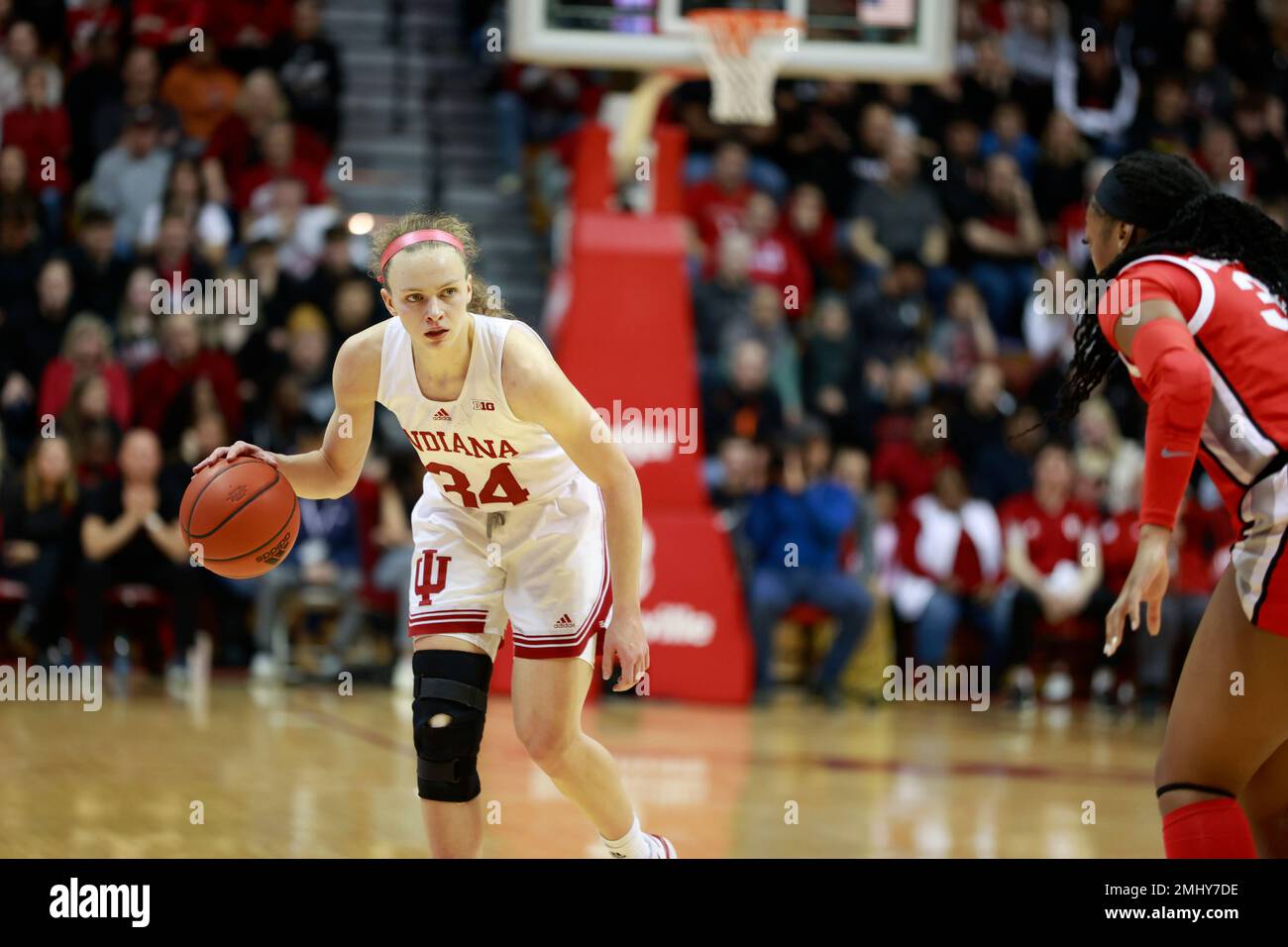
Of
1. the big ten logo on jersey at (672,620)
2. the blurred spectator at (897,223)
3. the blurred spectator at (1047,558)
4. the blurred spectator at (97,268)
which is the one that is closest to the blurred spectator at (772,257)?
the blurred spectator at (897,223)

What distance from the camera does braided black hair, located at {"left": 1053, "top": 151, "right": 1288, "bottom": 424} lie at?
11.8ft

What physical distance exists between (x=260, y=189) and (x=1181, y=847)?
8.95 m

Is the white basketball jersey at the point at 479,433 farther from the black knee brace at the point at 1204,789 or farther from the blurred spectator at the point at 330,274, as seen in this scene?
the blurred spectator at the point at 330,274

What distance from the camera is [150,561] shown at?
909 centimetres

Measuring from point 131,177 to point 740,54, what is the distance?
4.27 metres

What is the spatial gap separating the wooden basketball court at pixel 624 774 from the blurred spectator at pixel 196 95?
14.0ft

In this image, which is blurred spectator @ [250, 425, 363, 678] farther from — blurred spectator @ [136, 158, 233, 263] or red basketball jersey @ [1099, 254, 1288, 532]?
red basketball jersey @ [1099, 254, 1288, 532]

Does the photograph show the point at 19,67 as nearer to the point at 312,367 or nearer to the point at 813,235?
the point at 312,367

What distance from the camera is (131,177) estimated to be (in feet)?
35.7

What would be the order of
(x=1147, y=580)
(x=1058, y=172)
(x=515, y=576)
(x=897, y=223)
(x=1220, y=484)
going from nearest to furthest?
(x=1147, y=580) < (x=1220, y=484) < (x=515, y=576) < (x=897, y=223) < (x=1058, y=172)

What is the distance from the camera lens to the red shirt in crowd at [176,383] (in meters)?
9.66

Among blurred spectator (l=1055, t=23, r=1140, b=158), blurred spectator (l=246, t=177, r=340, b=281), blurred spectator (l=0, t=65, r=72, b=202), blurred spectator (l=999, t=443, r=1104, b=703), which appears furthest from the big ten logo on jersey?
blurred spectator (l=1055, t=23, r=1140, b=158)

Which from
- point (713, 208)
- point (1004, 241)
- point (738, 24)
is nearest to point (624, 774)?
point (738, 24)

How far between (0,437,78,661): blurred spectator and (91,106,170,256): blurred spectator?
2142 mm
